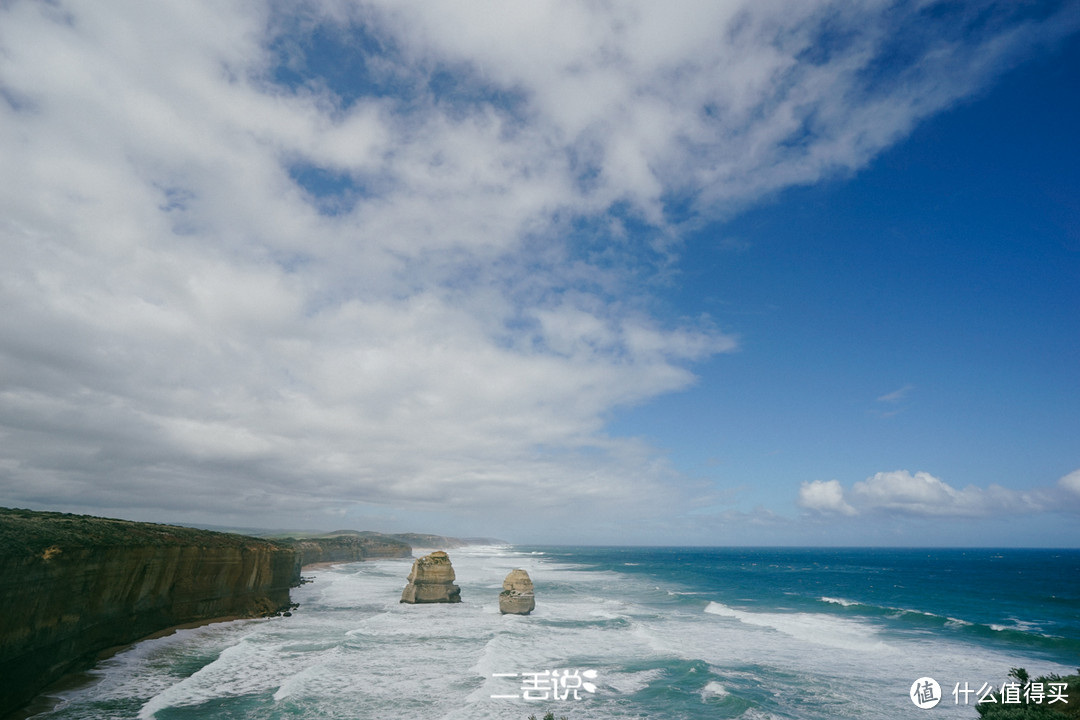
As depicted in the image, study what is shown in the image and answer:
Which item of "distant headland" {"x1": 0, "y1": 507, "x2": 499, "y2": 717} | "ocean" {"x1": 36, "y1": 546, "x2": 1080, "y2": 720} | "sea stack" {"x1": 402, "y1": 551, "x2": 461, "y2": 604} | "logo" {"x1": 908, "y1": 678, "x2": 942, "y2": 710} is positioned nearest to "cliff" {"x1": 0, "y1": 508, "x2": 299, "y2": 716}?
"distant headland" {"x1": 0, "y1": 507, "x2": 499, "y2": 717}

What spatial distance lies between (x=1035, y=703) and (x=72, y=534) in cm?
3446

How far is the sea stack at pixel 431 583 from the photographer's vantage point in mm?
45688

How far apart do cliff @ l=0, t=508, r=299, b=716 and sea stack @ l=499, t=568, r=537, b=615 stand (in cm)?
1772

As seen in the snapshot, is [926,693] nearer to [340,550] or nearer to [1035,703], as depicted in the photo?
[1035,703]

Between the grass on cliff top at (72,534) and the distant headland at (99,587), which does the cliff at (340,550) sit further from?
the grass on cliff top at (72,534)

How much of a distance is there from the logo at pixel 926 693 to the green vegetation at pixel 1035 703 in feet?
37.3

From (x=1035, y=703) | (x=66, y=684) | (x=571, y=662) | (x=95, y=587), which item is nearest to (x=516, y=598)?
(x=571, y=662)

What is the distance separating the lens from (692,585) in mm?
75688

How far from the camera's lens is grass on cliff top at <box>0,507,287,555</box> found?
65.0 feet

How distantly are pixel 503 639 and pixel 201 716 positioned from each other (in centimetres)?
1727

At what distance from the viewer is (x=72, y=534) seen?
23.2 m

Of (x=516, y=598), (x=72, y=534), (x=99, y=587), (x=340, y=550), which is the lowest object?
(x=340, y=550)

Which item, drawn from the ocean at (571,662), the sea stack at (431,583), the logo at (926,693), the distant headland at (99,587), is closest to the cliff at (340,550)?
the sea stack at (431,583)

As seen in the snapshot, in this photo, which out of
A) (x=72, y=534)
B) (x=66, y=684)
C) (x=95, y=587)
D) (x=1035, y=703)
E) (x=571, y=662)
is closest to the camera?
(x=1035, y=703)
